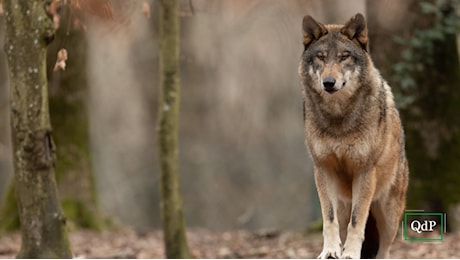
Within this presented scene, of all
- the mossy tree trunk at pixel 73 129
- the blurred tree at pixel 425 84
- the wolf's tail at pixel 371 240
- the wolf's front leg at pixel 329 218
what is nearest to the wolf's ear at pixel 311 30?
the wolf's front leg at pixel 329 218

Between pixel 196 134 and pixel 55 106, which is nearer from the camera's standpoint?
pixel 55 106

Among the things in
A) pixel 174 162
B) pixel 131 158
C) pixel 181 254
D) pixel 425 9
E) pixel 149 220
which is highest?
pixel 425 9

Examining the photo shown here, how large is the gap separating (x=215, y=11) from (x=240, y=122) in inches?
216

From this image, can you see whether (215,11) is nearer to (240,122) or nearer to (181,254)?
(240,122)

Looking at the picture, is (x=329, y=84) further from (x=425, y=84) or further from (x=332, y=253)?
(x=425, y=84)

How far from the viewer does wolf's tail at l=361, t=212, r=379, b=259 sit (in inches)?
281

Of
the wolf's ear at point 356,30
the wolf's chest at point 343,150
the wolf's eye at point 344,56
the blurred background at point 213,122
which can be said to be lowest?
the blurred background at point 213,122

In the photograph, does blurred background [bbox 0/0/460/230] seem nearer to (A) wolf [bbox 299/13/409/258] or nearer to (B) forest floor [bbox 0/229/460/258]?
(B) forest floor [bbox 0/229/460/258]

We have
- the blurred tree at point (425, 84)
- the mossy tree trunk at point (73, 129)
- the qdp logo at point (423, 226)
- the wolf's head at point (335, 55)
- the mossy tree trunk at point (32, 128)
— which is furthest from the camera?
the mossy tree trunk at point (73, 129)

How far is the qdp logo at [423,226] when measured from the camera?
9750 mm

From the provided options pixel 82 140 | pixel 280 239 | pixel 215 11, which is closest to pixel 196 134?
pixel 215 11

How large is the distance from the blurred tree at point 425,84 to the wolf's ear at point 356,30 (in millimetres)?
4173

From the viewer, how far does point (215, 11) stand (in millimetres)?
16703

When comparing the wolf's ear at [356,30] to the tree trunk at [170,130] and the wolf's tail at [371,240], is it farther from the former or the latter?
the tree trunk at [170,130]
